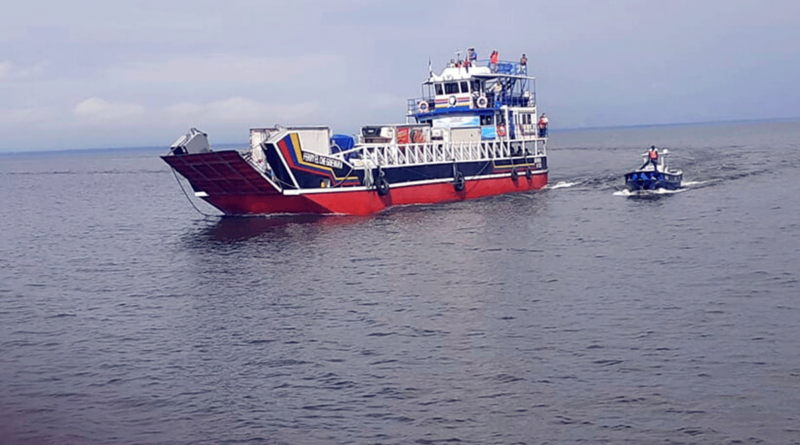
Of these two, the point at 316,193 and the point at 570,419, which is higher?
the point at 316,193

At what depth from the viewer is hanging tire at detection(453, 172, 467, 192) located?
185ft

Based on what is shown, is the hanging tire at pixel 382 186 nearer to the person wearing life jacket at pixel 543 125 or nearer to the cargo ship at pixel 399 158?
the cargo ship at pixel 399 158

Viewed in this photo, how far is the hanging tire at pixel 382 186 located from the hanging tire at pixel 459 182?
7.28 meters

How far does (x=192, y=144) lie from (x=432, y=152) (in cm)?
1623

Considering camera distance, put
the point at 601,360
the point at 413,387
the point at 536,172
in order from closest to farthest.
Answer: the point at 413,387 < the point at 601,360 < the point at 536,172

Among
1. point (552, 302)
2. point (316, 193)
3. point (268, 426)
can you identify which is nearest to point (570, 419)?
point (268, 426)

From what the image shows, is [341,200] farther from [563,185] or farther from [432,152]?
[563,185]

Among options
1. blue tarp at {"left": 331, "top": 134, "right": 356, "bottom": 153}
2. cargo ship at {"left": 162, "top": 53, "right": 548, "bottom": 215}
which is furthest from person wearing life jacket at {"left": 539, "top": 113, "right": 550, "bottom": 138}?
blue tarp at {"left": 331, "top": 134, "right": 356, "bottom": 153}

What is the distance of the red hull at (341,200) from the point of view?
47522mm

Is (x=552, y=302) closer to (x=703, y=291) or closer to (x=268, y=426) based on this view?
(x=703, y=291)

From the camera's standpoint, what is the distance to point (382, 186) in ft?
165

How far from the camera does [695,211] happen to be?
160ft

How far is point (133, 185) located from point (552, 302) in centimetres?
9233

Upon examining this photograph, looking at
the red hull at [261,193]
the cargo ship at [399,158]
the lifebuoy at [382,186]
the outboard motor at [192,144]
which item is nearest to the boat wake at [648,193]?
the cargo ship at [399,158]
